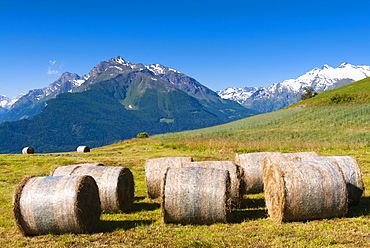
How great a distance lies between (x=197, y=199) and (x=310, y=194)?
10.0ft

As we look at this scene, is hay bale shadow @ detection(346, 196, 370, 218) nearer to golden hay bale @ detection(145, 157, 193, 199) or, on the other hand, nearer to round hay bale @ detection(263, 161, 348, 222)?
round hay bale @ detection(263, 161, 348, 222)

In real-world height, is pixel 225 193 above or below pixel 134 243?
above

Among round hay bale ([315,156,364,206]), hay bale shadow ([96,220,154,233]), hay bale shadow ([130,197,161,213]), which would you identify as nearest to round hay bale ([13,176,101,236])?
hay bale shadow ([96,220,154,233])

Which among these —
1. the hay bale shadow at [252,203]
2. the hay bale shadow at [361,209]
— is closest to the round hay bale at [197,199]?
the hay bale shadow at [252,203]

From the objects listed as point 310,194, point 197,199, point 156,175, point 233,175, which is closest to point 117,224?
point 197,199

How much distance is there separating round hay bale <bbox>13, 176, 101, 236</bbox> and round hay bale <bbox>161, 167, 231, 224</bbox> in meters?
2.28

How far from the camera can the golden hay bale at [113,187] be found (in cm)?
1048

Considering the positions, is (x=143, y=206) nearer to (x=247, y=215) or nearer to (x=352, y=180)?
(x=247, y=215)

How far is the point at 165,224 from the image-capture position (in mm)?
8938

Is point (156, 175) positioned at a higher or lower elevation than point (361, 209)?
higher

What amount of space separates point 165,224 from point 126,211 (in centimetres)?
252

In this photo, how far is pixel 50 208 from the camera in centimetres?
802

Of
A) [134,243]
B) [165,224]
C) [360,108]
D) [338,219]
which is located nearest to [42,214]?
[134,243]

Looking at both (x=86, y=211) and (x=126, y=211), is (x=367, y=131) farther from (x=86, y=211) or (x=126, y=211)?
(x=86, y=211)
